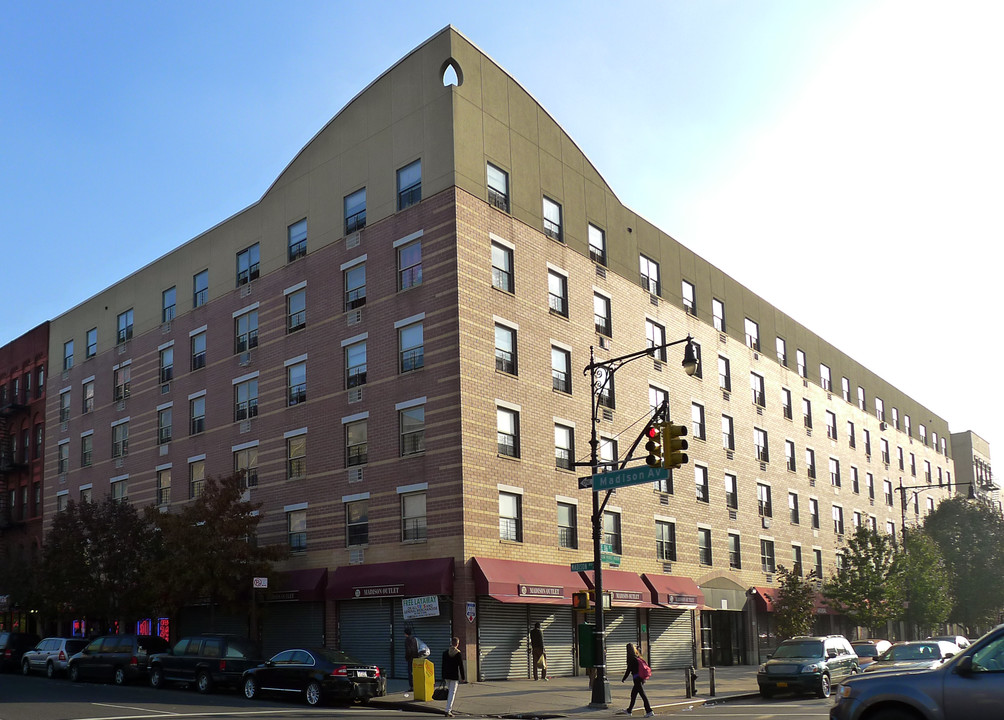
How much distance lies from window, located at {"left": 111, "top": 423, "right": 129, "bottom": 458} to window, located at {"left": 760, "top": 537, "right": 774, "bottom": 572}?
32134mm

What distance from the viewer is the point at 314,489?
38000 mm

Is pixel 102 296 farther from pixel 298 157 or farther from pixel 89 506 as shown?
pixel 298 157

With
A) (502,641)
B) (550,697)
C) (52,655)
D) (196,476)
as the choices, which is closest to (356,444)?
(502,641)

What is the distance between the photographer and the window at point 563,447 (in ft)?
123

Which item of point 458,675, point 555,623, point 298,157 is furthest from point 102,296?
point 458,675

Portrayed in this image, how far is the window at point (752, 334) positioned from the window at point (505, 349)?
21.6 m

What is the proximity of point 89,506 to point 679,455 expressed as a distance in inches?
1194

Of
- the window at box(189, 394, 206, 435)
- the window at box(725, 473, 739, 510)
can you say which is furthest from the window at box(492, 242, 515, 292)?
the window at box(725, 473, 739, 510)

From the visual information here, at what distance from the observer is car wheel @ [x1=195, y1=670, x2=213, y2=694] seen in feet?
97.3

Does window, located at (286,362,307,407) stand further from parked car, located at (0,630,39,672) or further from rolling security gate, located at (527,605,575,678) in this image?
parked car, located at (0,630,39,672)

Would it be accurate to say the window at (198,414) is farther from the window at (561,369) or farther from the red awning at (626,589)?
the red awning at (626,589)

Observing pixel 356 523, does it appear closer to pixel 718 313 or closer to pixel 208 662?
pixel 208 662

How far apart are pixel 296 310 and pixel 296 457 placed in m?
5.99

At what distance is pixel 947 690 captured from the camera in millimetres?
11336
